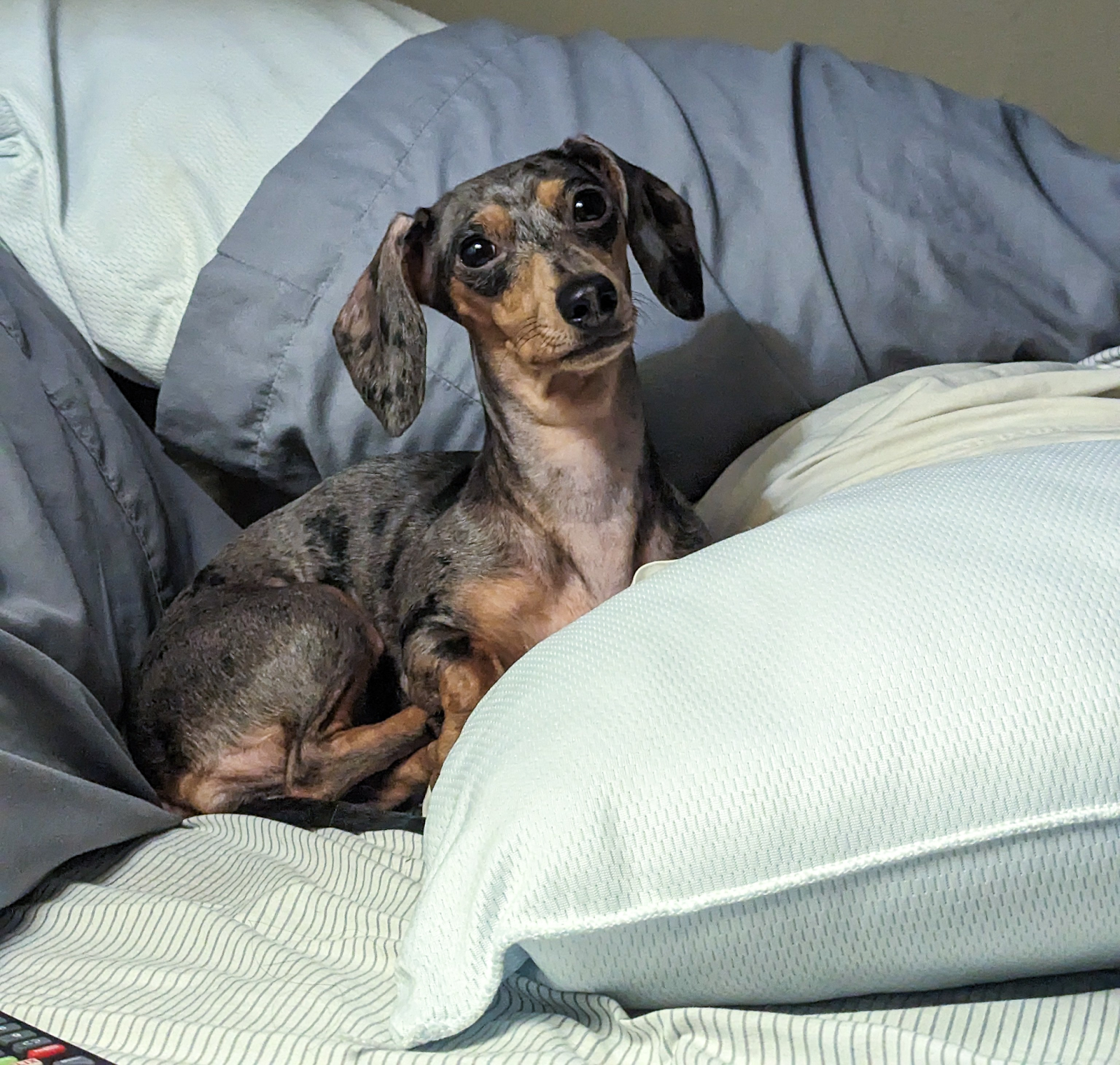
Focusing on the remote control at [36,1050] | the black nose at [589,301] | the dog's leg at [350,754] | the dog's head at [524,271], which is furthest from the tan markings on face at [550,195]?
the remote control at [36,1050]

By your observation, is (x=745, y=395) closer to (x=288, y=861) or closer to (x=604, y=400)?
(x=604, y=400)

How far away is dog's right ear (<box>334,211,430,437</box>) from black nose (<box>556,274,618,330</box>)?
0.19 m

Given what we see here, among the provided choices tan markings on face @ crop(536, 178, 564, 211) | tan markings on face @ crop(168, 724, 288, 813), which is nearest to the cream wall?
tan markings on face @ crop(536, 178, 564, 211)

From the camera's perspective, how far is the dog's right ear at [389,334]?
131 cm

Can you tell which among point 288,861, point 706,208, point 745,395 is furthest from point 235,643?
point 706,208

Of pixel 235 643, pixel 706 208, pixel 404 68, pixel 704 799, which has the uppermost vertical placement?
pixel 404 68

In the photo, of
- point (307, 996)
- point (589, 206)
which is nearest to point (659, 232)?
point (589, 206)

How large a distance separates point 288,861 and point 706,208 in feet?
3.33


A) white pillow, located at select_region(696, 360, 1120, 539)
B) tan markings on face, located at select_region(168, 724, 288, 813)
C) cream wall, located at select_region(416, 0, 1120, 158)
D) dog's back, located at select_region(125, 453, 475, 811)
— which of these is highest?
cream wall, located at select_region(416, 0, 1120, 158)

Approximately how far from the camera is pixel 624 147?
1.61 m

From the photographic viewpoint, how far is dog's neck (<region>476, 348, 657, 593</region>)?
4.50ft

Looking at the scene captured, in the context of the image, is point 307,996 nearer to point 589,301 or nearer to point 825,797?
point 825,797

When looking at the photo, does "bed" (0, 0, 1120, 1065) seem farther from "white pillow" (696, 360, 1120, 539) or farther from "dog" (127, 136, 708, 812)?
"dog" (127, 136, 708, 812)

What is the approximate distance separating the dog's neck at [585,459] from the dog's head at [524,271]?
0.05 meters
